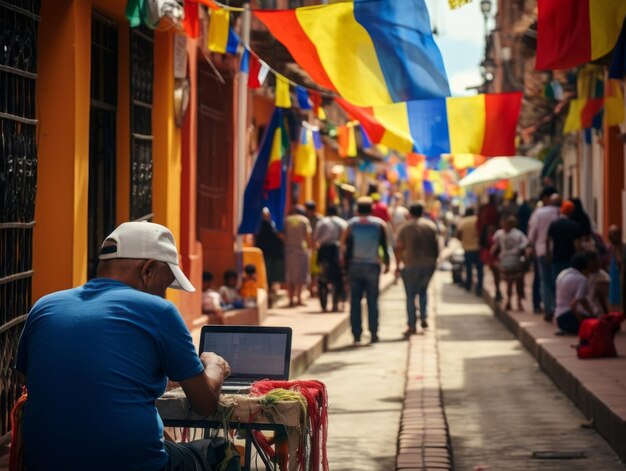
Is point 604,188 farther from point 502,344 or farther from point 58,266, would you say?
point 58,266

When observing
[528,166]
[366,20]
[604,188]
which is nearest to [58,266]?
[366,20]

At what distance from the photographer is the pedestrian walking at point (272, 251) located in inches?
870

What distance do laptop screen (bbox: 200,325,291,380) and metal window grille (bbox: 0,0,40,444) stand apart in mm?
2712

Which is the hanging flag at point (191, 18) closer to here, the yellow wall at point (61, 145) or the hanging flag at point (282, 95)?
the yellow wall at point (61, 145)

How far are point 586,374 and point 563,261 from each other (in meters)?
5.74

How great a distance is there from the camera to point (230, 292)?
17.5 meters

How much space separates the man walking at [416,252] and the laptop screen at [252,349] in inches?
466

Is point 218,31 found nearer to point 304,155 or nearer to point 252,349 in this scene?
point 252,349

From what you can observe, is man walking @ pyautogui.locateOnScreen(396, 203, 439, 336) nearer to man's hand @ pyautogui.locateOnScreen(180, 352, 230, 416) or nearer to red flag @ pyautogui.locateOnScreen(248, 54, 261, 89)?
red flag @ pyautogui.locateOnScreen(248, 54, 261, 89)

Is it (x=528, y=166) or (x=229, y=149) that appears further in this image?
(x=528, y=166)

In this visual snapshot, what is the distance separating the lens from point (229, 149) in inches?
760

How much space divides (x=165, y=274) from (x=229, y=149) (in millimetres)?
14134

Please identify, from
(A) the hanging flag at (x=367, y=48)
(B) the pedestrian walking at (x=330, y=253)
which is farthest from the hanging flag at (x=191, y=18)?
(B) the pedestrian walking at (x=330, y=253)

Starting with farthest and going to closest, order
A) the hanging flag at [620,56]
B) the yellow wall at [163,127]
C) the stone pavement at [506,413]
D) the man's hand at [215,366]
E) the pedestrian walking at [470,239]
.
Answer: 1. the pedestrian walking at [470,239]
2. the yellow wall at [163,127]
3. the hanging flag at [620,56]
4. the stone pavement at [506,413]
5. the man's hand at [215,366]
